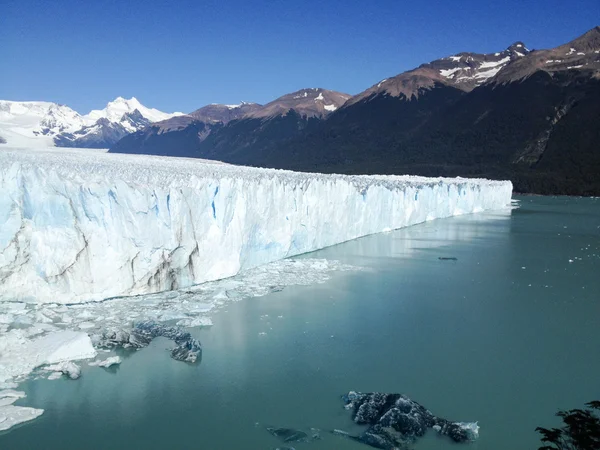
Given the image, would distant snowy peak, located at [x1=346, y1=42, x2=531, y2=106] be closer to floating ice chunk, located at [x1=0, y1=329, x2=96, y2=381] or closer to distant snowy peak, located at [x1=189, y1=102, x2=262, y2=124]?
distant snowy peak, located at [x1=189, y1=102, x2=262, y2=124]

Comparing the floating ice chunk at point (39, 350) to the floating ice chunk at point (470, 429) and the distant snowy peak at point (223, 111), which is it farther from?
the distant snowy peak at point (223, 111)

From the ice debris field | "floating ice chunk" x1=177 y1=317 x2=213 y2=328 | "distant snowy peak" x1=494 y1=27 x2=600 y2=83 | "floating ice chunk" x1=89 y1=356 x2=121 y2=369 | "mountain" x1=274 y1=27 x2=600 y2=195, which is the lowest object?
"floating ice chunk" x1=89 y1=356 x2=121 y2=369

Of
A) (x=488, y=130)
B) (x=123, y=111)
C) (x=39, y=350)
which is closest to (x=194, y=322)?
(x=39, y=350)

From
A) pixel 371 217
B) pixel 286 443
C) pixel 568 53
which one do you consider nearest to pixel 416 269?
pixel 371 217

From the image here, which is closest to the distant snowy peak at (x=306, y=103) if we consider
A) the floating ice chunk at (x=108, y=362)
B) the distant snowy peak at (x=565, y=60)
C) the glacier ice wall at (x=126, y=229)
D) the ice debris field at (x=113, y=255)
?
the distant snowy peak at (x=565, y=60)

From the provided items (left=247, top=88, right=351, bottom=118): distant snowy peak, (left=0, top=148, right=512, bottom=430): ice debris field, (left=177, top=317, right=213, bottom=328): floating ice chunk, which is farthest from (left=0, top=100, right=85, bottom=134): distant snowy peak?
(left=177, top=317, right=213, bottom=328): floating ice chunk

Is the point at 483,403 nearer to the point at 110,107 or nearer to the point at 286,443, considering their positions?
the point at 286,443
